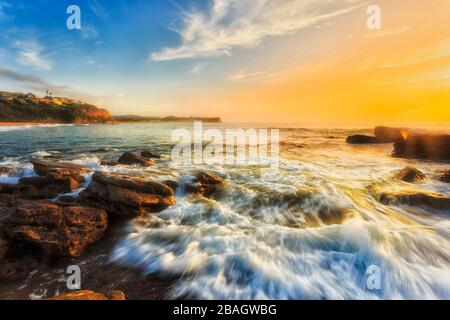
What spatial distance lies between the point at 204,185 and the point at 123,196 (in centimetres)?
337

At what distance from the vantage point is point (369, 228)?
5902 millimetres

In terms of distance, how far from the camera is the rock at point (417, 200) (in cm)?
736

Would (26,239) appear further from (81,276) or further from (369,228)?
(369,228)

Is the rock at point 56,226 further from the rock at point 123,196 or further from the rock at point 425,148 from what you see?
the rock at point 425,148

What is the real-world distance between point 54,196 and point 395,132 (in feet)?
109

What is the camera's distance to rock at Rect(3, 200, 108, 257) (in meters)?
4.73

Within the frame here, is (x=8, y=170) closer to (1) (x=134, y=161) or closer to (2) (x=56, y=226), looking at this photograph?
(1) (x=134, y=161)

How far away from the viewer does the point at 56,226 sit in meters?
5.10

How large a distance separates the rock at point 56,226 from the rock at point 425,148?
71.3 ft

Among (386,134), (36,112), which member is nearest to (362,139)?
(386,134)

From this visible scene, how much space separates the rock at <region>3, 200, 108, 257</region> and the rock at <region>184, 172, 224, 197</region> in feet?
11.4
